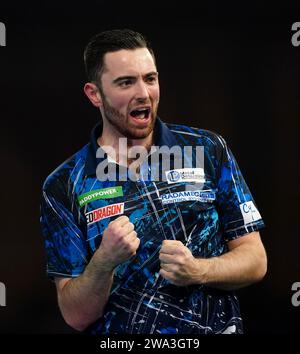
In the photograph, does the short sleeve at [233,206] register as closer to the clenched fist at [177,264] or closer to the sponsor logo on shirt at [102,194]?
the clenched fist at [177,264]

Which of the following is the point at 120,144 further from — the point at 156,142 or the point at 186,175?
the point at 186,175

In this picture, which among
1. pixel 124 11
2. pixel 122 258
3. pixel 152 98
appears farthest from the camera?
pixel 124 11

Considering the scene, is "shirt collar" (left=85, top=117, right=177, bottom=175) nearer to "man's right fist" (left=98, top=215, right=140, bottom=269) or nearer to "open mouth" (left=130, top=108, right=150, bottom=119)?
"open mouth" (left=130, top=108, right=150, bottom=119)

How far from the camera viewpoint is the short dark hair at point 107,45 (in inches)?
103

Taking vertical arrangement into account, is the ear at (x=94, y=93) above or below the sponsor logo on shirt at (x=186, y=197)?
above

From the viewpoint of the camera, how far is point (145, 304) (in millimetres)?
2520

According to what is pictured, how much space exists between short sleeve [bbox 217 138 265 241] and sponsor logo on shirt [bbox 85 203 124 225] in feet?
1.29

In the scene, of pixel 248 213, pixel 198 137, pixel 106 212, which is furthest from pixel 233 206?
pixel 106 212

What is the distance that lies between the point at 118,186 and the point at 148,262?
31cm

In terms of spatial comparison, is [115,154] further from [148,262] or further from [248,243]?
[248,243]

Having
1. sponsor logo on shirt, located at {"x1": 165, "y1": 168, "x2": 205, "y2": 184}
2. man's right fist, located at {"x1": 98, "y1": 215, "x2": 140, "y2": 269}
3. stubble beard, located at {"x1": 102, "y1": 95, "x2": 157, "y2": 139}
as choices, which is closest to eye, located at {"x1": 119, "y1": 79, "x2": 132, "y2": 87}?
stubble beard, located at {"x1": 102, "y1": 95, "x2": 157, "y2": 139}

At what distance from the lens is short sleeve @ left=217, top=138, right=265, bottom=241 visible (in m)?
2.62

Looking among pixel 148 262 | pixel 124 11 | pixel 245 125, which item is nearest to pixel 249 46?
pixel 245 125

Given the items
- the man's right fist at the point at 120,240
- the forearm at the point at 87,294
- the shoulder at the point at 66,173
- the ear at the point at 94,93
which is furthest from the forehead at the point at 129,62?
the forearm at the point at 87,294
